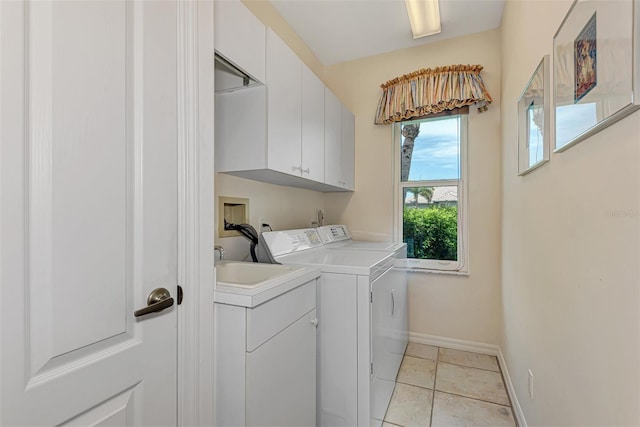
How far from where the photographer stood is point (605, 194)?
2.53 feet

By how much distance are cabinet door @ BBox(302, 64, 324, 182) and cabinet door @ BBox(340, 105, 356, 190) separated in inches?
19.6

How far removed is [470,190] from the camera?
2.60 m

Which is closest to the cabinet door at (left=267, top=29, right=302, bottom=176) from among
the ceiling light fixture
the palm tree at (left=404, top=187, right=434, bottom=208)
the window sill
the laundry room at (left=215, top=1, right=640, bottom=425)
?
the laundry room at (left=215, top=1, right=640, bottom=425)

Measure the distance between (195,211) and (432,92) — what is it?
233 cm

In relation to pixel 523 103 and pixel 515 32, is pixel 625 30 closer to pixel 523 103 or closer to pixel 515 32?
pixel 523 103

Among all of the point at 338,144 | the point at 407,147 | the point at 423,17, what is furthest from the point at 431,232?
the point at 423,17

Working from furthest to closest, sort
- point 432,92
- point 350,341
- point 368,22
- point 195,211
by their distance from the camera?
point 432,92, point 368,22, point 350,341, point 195,211

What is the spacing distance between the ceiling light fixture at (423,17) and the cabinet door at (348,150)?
842 mm

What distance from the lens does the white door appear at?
0.60m

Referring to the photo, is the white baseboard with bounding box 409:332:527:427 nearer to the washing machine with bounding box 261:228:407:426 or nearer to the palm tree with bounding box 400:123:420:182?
the washing machine with bounding box 261:228:407:426

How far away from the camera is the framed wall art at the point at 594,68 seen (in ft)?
2.09

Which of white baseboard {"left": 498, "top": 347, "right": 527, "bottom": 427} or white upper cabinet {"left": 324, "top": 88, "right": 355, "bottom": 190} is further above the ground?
white upper cabinet {"left": 324, "top": 88, "right": 355, "bottom": 190}

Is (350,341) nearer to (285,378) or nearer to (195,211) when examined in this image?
(285,378)

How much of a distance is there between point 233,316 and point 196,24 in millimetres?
1048
